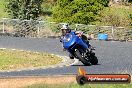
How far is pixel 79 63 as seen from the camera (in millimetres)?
20266

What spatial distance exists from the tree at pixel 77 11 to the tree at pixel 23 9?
214cm

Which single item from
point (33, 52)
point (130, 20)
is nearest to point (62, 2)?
point (130, 20)

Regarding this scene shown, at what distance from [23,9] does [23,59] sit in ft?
60.0

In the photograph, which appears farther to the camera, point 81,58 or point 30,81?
point 81,58

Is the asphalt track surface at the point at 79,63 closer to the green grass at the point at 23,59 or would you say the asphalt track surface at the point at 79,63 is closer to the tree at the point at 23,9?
the green grass at the point at 23,59

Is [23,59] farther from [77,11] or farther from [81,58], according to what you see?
[77,11]

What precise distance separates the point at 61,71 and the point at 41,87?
389 cm

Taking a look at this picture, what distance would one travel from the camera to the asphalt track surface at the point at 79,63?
1733 cm

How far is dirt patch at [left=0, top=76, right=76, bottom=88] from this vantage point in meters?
14.1

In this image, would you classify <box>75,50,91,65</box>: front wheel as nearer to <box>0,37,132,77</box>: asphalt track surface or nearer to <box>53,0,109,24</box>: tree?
<box>0,37,132,77</box>: asphalt track surface

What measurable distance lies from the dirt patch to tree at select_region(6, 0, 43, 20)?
24040 millimetres

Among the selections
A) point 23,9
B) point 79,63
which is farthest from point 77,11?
point 79,63

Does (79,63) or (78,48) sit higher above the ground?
(78,48)

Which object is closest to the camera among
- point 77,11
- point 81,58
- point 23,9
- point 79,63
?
point 81,58
